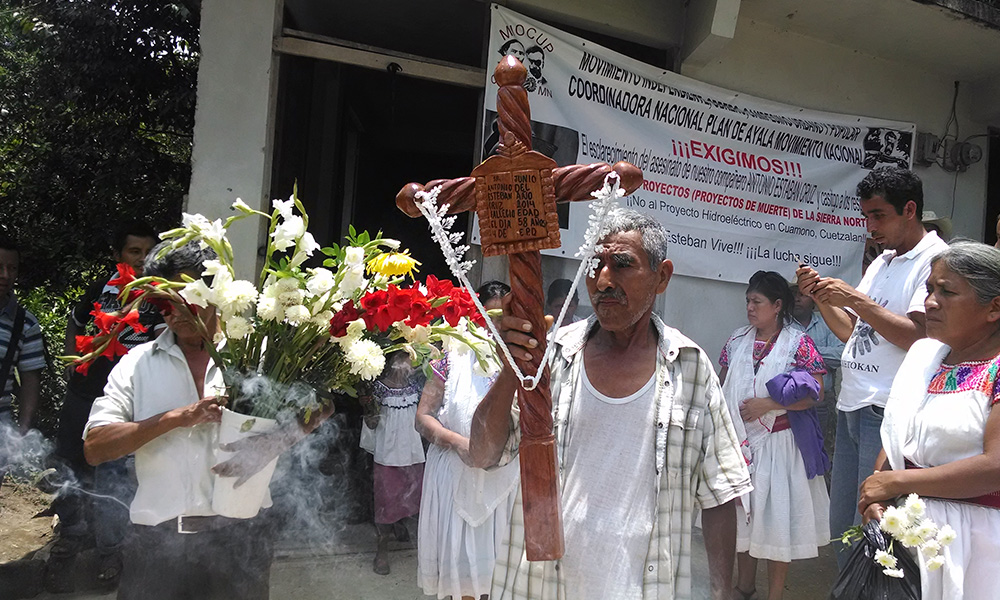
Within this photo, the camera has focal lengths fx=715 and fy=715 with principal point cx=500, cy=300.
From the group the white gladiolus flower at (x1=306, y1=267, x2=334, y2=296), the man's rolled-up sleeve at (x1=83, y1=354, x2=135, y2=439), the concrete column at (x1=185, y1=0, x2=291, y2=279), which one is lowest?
the man's rolled-up sleeve at (x1=83, y1=354, x2=135, y2=439)

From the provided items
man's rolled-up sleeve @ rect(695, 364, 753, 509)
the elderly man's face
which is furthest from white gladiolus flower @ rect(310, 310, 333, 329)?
man's rolled-up sleeve @ rect(695, 364, 753, 509)

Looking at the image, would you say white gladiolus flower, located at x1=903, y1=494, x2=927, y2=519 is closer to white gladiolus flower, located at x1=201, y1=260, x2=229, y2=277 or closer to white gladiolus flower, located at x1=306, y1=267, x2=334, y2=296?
white gladiolus flower, located at x1=306, y1=267, x2=334, y2=296

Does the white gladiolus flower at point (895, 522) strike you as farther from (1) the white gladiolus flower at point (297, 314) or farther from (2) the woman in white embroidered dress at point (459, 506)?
(1) the white gladiolus flower at point (297, 314)

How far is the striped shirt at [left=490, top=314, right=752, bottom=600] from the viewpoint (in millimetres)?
1926

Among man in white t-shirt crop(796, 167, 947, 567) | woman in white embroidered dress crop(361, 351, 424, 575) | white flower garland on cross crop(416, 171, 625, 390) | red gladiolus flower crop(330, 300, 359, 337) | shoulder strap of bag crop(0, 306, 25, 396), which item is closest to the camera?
white flower garland on cross crop(416, 171, 625, 390)

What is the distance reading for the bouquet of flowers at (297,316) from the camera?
76.0 inches

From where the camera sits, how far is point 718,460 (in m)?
2.01

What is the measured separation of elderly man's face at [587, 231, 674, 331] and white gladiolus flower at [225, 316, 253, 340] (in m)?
0.94

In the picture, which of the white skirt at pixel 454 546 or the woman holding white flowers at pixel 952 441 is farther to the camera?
the white skirt at pixel 454 546

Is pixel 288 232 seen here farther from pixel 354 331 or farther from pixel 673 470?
pixel 673 470

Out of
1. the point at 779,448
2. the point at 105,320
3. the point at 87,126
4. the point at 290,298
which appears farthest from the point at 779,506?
the point at 87,126

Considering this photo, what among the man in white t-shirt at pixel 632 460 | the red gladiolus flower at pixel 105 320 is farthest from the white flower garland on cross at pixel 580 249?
the red gladiolus flower at pixel 105 320

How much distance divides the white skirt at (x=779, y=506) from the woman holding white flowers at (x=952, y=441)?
1584mm

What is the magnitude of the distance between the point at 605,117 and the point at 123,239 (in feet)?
10.3
